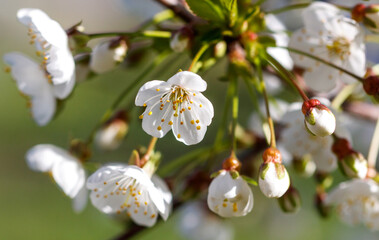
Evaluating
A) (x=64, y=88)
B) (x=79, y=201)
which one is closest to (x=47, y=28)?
(x=64, y=88)

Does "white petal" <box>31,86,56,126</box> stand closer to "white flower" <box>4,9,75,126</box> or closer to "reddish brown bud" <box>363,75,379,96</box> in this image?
"white flower" <box>4,9,75,126</box>

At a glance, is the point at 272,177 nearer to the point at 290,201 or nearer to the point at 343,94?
the point at 290,201

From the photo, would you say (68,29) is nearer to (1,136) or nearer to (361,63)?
(361,63)

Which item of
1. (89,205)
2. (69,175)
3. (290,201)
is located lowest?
(89,205)

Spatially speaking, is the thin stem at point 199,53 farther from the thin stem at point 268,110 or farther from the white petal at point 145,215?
the white petal at point 145,215

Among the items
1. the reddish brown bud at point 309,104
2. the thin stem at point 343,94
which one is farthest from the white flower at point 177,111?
the thin stem at point 343,94

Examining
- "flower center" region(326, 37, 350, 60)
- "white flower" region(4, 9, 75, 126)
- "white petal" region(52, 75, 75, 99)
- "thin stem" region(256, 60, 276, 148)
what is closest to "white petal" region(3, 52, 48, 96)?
"white flower" region(4, 9, 75, 126)
